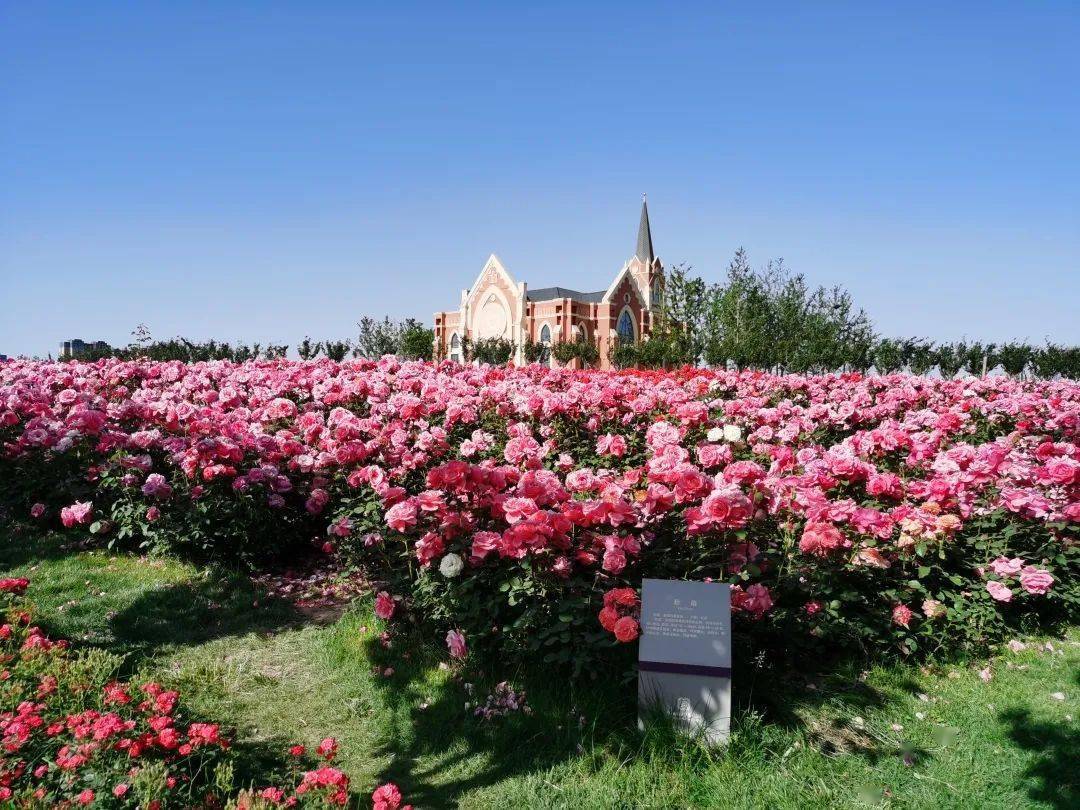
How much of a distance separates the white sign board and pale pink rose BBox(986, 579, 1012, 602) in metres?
2.00

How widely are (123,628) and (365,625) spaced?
1541mm

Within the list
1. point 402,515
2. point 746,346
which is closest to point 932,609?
point 402,515

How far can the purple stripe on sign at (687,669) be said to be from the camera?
2.91 m

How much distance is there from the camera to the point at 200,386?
27.9 ft

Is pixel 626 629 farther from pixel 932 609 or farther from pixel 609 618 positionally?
pixel 932 609

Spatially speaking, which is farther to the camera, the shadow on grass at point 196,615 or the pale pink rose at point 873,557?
the shadow on grass at point 196,615

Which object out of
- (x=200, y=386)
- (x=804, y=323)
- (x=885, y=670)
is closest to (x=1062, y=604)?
(x=885, y=670)

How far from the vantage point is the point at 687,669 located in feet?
9.63

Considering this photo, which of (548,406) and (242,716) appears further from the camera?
(548,406)

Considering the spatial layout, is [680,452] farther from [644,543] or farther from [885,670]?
[885,670]

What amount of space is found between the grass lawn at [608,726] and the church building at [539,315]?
1784 inches

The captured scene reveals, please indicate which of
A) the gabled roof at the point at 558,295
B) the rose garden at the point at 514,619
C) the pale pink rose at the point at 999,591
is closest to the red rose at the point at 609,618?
the rose garden at the point at 514,619

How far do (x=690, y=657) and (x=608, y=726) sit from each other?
55 cm

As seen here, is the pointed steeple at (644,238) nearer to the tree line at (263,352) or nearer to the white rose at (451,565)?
the tree line at (263,352)
